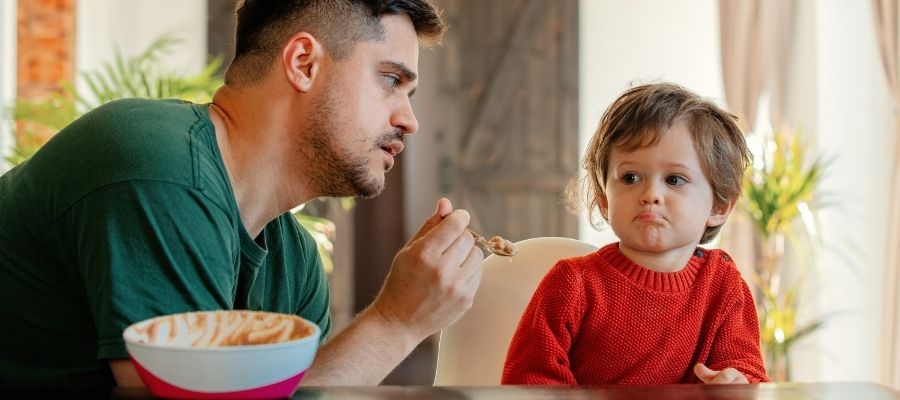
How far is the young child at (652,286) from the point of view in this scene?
5.24ft

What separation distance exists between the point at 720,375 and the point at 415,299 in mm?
508

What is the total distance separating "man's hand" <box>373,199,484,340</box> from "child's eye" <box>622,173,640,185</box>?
35 cm

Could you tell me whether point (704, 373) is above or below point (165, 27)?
below

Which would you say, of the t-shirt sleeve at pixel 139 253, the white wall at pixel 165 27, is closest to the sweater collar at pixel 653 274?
the t-shirt sleeve at pixel 139 253

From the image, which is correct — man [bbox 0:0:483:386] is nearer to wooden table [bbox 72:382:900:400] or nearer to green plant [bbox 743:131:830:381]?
wooden table [bbox 72:382:900:400]

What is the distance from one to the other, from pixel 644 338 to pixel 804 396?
0.58m

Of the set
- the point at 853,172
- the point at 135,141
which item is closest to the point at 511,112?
the point at 853,172

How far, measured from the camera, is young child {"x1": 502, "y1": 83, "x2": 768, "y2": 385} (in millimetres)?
1599

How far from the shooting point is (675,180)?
1649 mm

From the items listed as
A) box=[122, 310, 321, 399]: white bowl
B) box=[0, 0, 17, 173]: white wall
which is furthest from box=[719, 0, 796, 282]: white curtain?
box=[122, 310, 321, 399]: white bowl

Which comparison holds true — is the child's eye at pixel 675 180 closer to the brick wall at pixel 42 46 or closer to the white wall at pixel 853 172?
the white wall at pixel 853 172

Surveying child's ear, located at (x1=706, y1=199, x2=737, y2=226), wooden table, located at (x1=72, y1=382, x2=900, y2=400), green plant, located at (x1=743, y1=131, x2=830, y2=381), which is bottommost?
green plant, located at (x1=743, y1=131, x2=830, y2=381)

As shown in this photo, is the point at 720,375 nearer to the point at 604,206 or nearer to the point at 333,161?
the point at 604,206

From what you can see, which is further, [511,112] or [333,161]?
[511,112]
